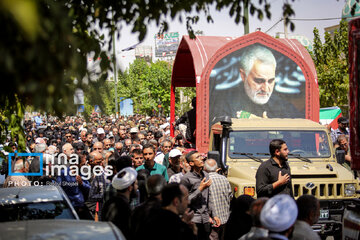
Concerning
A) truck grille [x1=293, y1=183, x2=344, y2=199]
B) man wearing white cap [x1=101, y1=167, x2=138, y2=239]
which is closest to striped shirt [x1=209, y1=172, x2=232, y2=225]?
truck grille [x1=293, y1=183, x2=344, y2=199]

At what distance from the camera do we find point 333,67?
25.0 m

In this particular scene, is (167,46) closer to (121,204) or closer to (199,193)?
(199,193)

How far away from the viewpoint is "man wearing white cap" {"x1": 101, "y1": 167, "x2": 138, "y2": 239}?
17.2 ft

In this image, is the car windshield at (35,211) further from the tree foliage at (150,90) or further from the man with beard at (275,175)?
the tree foliage at (150,90)

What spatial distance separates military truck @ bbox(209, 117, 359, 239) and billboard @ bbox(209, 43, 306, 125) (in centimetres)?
131

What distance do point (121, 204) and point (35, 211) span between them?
91 cm

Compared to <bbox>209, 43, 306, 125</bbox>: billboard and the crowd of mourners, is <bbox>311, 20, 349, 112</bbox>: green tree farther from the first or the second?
the crowd of mourners

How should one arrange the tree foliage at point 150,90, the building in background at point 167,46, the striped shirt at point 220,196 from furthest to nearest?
the building in background at point 167,46 → the tree foliage at point 150,90 → the striped shirt at point 220,196

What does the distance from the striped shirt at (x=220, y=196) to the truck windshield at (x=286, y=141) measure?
143 centimetres

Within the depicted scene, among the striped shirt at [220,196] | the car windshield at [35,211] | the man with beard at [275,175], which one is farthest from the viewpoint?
the striped shirt at [220,196]

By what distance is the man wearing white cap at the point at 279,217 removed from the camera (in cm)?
358

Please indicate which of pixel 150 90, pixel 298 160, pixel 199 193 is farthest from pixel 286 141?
pixel 150 90

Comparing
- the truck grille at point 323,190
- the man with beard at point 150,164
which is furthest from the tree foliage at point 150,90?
the truck grille at point 323,190

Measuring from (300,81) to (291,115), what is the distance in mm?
778
